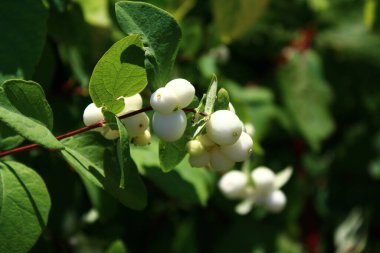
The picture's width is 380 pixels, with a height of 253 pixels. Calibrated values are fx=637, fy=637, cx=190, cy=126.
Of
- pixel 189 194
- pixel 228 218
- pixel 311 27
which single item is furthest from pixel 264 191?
pixel 311 27

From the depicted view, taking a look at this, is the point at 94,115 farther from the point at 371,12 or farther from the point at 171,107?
the point at 371,12

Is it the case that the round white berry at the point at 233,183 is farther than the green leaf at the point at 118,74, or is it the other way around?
the round white berry at the point at 233,183

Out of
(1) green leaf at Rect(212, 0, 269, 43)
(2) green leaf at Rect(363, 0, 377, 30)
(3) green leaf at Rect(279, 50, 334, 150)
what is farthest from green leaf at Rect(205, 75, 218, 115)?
(2) green leaf at Rect(363, 0, 377, 30)

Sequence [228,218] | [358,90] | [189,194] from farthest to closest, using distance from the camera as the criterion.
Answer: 1. [358,90]
2. [228,218]
3. [189,194]

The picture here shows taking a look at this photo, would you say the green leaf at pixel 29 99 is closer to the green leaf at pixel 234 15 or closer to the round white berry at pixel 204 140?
the round white berry at pixel 204 140

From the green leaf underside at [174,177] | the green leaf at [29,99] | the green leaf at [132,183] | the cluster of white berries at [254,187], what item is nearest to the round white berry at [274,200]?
the cluster of white berries at [254,187]

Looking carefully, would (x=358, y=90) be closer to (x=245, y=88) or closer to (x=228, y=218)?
(x=245, y=88)
